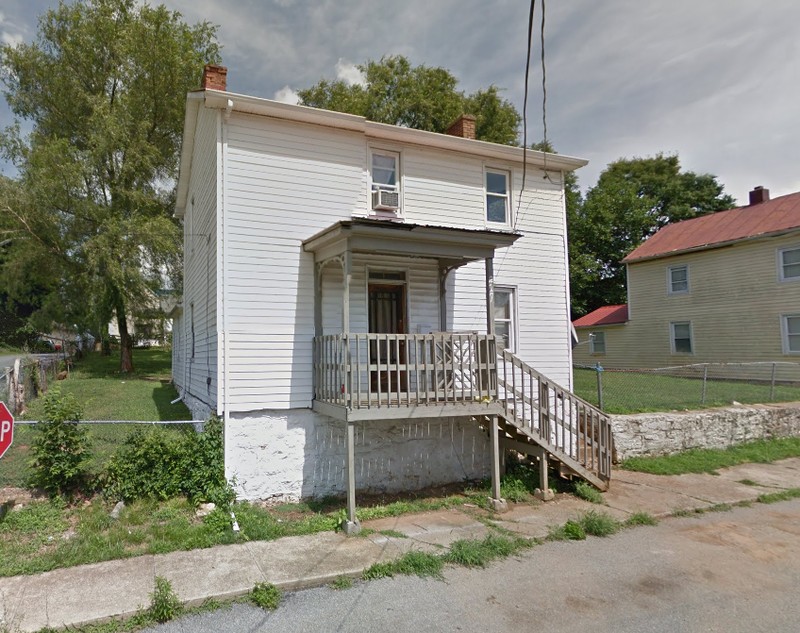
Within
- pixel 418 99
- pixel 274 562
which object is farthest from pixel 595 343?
pixel 274 562

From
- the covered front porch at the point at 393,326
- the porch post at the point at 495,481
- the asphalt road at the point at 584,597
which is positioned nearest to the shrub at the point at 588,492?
the porch post at the point at 495,481

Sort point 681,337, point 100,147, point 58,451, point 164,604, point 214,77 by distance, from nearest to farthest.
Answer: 1. point 164,604
2. point 58,451
3. point 214,77
4. point 100,147
5. point 681,337

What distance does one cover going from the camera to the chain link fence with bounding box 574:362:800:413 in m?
12.2

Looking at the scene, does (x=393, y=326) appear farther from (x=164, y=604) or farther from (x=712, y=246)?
(x=712, y=246)

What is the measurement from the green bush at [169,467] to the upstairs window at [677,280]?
21.7 meters

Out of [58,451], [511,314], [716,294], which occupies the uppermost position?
[716,294]

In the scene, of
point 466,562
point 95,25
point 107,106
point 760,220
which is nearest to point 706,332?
point 760,220

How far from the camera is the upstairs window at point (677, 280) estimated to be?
22677 millimetres

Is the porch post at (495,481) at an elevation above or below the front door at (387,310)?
below

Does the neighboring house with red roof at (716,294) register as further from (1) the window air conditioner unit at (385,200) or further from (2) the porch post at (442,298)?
(1) the window air conditioner unit at (385,200)

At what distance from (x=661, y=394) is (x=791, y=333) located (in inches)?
350

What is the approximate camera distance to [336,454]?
8555mm

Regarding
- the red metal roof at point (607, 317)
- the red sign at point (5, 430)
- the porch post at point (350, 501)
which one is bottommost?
the porch post at point (350, 501)

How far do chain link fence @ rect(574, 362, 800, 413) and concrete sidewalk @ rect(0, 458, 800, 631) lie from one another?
2.94 m
